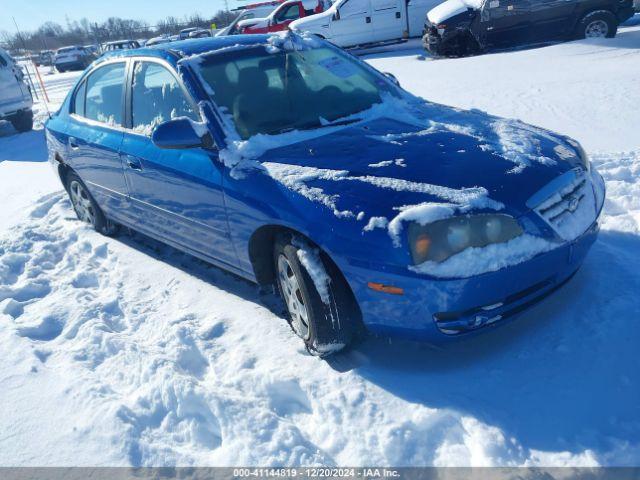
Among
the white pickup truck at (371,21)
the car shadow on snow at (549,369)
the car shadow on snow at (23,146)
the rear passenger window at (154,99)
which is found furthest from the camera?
the white pickup truck at (371,21)

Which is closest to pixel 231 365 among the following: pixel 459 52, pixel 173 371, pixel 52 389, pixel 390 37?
pixel 173 371

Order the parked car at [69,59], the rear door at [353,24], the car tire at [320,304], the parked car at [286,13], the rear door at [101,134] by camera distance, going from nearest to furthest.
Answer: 1. the car tire at [320,304]
2. the rear door at [101,134]
3. the rear door at [353,24]
4. the parked car at [286,13]
5. the parked car at [69,59]

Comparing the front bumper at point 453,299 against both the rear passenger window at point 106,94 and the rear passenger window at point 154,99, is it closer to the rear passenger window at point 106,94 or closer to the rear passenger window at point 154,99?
the rear passenger window at point 154,99

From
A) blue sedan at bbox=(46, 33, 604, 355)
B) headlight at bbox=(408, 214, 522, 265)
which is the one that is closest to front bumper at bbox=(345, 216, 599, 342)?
blue sedan at bbox=(46, 33, 604, 355)

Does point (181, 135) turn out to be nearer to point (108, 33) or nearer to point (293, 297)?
point (293, 297)

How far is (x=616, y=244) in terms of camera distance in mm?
3576

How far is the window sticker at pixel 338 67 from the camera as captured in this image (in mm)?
3918

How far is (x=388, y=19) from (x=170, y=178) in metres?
13.1

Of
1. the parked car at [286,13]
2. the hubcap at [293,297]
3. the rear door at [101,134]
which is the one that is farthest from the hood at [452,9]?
the hubcap at [293,297]

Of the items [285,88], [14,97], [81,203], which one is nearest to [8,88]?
[14,97]

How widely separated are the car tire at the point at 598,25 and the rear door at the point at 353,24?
5.98m

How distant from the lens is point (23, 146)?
10289 mm

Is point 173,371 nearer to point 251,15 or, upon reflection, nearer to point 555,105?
point 555,105

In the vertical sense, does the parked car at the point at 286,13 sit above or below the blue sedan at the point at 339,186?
above
